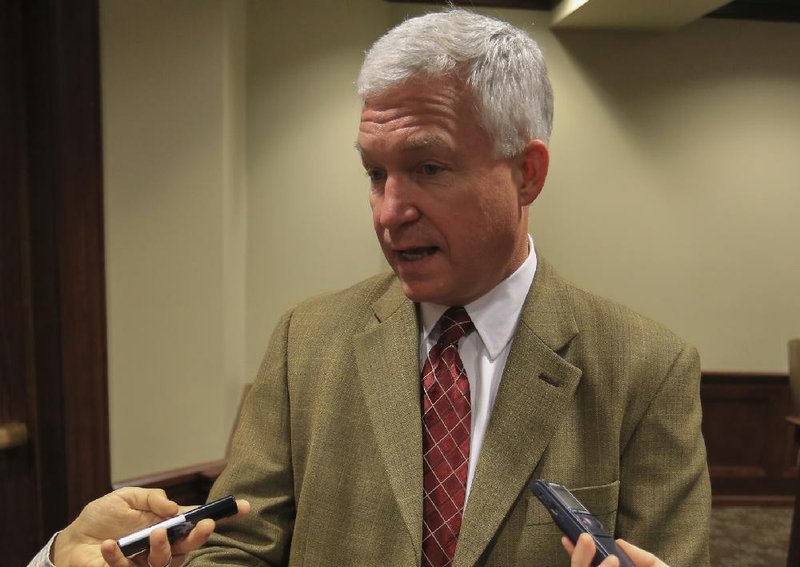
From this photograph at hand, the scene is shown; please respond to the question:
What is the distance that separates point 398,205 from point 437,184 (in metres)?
0.06

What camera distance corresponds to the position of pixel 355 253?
11.8 ft

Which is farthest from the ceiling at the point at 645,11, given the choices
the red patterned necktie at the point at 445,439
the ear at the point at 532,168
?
the red patterned necktie at the point at 445,439

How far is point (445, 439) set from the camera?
3.49 feet

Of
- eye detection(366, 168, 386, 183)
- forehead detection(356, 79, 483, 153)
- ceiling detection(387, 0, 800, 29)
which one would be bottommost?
eye detection(366, 168, 386, 183)

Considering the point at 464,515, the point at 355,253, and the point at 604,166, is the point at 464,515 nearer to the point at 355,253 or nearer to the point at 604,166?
the point at 355,253

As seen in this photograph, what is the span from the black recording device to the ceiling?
119 inches

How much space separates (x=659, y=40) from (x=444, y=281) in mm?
3587

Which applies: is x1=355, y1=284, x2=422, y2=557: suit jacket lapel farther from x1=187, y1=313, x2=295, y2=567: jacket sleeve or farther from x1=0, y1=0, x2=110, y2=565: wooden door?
x1=0, y1=0, x2=110, y2=565: wooden door

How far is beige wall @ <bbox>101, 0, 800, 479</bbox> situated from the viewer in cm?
223

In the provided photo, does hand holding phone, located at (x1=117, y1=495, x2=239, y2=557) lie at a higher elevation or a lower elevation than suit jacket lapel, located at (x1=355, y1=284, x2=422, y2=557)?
Answer: lower

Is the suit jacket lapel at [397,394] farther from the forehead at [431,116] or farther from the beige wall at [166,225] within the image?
the beige wall at [166,225]

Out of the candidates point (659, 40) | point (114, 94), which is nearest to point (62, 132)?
point (114, 94)

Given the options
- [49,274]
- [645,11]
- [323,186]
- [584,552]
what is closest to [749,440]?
[645,11]

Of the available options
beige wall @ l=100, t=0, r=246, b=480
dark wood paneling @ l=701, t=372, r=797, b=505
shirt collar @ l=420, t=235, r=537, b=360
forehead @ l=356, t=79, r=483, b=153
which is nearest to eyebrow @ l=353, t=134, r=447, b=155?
forehead @ l=356, t=79, r=483, b=153
